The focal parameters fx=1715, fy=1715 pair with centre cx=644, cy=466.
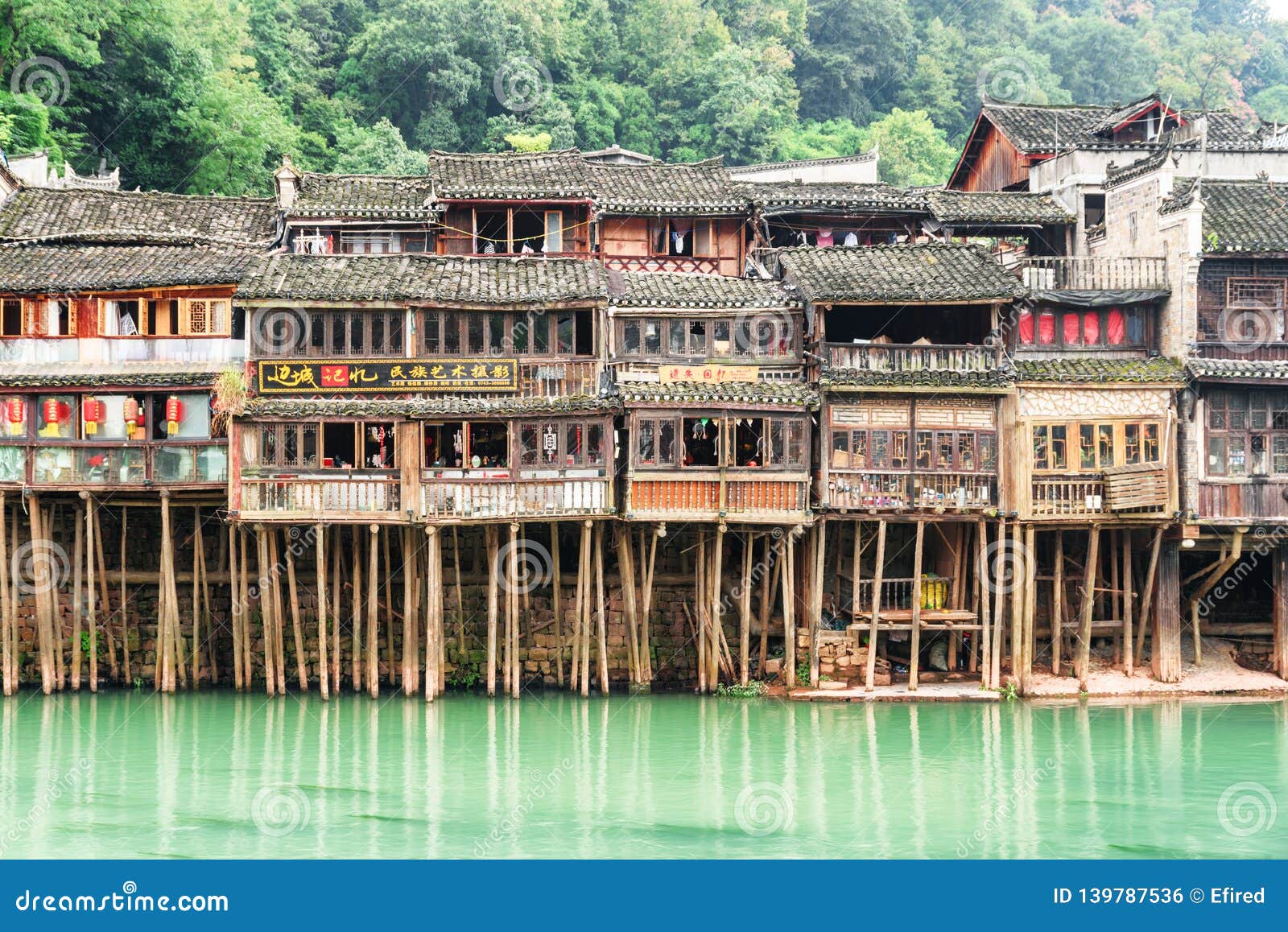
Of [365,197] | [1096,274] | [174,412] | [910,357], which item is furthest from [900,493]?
[174,412]

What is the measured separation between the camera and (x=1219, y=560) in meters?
35.7

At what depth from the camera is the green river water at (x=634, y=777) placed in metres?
24.1

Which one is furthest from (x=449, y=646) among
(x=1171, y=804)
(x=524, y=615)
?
(x=1171, y=804)

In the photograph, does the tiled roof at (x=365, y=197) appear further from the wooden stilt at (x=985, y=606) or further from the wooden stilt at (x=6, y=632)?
the wooden stilt at (x=985, y=606)

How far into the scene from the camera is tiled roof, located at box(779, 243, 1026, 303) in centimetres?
3444

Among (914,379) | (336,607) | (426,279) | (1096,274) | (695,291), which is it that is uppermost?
(1096,274)

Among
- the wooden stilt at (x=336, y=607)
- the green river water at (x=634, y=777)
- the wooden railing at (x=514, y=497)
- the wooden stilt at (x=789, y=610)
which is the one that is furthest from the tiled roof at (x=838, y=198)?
the wooden stilt at (x=336, y=607)

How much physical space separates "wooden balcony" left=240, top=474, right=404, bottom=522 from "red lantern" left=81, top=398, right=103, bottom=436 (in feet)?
11.5

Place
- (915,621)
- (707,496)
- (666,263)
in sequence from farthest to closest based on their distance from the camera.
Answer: (666,263), (915,621), (707,496)

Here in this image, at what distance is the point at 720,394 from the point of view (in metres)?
33.6

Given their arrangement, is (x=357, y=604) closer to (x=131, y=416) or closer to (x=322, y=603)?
(x=322, y=603)

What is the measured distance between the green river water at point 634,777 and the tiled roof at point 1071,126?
52.4 feet

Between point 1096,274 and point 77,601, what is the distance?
22.2 meters

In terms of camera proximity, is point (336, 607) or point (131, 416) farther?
point (336, 607)
